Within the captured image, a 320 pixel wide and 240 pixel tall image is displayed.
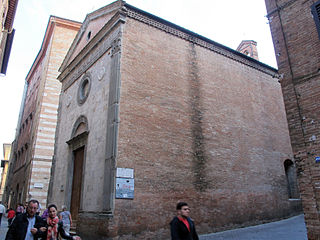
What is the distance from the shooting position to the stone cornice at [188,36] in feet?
37.9

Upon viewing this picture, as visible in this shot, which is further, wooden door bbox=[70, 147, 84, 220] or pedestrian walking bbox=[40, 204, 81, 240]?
wooden door bbox=[70, 147, 84, 220]

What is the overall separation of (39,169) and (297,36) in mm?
16499

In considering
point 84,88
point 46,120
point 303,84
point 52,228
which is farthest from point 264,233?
point 46,120

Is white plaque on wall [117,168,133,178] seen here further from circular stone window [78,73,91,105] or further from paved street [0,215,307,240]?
circular stone window [78,73,91,105]

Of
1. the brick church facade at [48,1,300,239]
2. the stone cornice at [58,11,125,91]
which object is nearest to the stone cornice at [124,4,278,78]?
the brick church facade at [48,1,300,239]

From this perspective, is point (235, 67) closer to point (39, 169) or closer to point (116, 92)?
point (116, 92)

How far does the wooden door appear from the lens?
11.7 metres

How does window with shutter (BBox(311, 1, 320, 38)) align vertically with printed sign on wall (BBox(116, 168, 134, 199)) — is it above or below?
above

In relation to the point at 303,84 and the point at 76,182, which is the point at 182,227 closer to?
the point at 303,84

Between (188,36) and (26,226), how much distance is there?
35.6ft

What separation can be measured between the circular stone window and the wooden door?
7.68 feet

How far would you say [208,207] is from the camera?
10.8m

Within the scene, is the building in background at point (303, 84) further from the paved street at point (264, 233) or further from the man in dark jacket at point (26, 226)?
the man in dark jacket at point (26, 226)

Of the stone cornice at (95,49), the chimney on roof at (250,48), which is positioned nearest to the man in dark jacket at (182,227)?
the stone cornice at (95,49)
